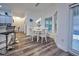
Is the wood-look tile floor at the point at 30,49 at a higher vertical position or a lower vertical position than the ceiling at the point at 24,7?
lower

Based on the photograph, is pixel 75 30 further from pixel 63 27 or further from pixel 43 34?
pixel 43 34

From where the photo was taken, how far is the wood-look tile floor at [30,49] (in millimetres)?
2878

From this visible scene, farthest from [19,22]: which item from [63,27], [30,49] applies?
[63,27]

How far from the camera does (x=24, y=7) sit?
2801 millimetres

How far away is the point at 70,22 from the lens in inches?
127

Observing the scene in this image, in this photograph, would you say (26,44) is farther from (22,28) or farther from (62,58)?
(62,58)

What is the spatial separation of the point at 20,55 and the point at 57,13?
1.54 meters

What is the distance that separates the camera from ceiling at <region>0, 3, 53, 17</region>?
2.75 m

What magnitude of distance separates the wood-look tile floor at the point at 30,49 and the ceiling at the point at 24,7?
49cm

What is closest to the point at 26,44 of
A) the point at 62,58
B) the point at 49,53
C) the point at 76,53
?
the point at 49,53

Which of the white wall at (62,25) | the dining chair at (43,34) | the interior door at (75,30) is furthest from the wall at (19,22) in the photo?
the interior door at (75,30)

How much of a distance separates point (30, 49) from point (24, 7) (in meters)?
0.97

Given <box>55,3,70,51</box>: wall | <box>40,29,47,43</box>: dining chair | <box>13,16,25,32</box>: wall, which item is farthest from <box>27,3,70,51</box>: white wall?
<box>40,29,47,43</box>: dining chair

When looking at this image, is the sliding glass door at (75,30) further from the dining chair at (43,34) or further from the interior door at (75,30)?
the dining chair at (43,34)
